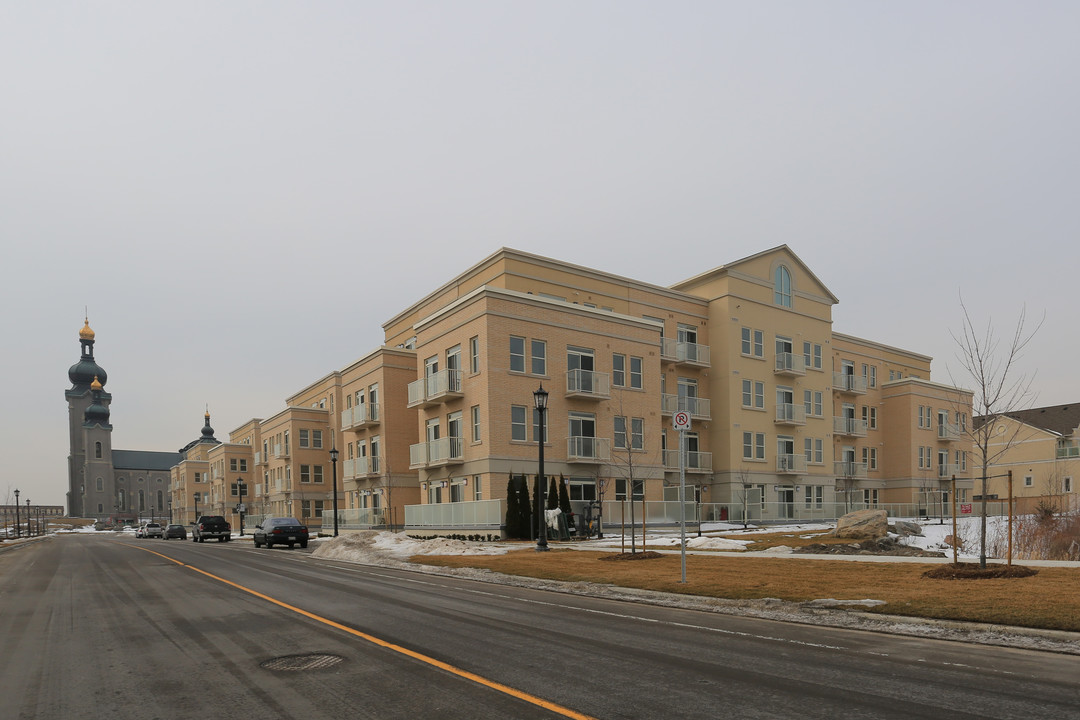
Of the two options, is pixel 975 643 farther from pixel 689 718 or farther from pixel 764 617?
pixel 689 718

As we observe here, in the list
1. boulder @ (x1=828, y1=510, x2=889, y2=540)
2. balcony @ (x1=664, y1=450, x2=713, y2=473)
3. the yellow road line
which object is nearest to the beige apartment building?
balcony @ (x1=664, y1=450, x2=713, y2=473)

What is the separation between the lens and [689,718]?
600 cm

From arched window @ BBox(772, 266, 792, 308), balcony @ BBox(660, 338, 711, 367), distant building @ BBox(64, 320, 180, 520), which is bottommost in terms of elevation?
distant building @ BBox(64, 320, 180, 520)

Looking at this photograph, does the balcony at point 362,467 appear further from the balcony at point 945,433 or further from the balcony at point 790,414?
the balcony at point 945,433

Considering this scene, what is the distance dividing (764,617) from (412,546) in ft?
70.1

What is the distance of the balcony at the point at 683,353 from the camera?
45.3 m

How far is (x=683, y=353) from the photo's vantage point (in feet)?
150

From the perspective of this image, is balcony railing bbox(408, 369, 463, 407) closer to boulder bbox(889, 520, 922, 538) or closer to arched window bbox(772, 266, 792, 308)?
boulder bbox(889, 520, 922, 538)

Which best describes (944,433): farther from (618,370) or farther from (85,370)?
(85,370)

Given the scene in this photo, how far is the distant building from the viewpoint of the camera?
152125mm

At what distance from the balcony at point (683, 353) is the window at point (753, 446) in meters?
5.47

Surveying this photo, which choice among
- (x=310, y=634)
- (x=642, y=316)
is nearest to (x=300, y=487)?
(x=642, y=316)

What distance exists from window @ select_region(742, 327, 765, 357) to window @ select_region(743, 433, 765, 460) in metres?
5.34

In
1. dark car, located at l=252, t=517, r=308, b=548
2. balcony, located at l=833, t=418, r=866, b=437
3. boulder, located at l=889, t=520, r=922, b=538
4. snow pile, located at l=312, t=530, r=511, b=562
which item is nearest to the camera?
snow pile, located at l=312, t=530, r=511, b=562
